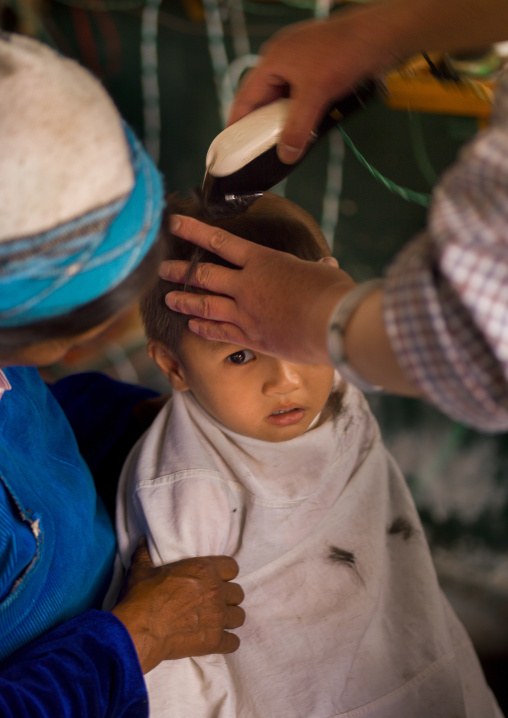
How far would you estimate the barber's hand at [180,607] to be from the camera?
0.90 meters

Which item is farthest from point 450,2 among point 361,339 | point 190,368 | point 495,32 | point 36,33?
point 36,33

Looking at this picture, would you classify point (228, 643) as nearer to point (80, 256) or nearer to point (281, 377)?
point (281, 377)

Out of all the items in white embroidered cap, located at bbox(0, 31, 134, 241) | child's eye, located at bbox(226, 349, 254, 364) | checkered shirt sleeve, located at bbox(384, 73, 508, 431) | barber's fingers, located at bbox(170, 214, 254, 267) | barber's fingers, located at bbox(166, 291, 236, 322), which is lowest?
child's eye, located at bbox(226, 349, 254, 364)

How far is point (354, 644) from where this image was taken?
1.09 meters

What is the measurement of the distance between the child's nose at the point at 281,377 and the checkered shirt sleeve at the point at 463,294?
1.52 ft

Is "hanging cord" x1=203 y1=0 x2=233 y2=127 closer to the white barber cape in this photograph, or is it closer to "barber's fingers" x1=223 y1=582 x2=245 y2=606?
the white barber cape

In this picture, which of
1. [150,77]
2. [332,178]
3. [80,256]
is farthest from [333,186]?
[80,256]

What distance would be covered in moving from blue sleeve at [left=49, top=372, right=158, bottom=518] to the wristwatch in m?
0.76

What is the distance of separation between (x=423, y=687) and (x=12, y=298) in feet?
3.28

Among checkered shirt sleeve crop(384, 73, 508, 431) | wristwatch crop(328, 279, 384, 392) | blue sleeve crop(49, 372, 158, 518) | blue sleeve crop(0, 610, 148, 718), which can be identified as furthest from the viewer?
blue sleeve crop(49, 372, 158, 518)

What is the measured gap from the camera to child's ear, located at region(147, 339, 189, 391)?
110 cm

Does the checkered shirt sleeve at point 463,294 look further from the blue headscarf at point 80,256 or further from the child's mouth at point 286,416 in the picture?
the child's mouth at point 286,416

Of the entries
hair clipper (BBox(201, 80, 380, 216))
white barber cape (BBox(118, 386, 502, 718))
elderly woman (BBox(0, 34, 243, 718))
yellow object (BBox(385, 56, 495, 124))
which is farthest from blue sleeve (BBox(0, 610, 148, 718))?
yellow object (BBox(385, 56, 495, 124))

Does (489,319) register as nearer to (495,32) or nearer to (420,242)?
(420,242)
